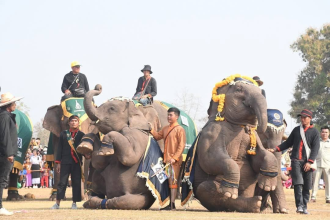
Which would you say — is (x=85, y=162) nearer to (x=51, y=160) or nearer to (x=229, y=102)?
(x=51, y=160)

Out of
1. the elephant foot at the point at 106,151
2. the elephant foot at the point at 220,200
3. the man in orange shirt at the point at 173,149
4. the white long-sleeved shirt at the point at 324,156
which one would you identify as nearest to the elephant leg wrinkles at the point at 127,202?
the man in orange shirt at the point at 173,149

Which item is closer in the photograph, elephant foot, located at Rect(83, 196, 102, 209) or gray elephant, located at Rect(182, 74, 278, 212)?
gray elephant, located at Rect(182, 74, 278, 212)

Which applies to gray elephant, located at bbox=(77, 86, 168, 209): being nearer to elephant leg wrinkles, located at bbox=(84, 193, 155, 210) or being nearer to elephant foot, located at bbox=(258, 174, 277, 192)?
elephant leg wrinkles, located at bbox=(84, 193, 155, 210)

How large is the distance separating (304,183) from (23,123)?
28.8 ft

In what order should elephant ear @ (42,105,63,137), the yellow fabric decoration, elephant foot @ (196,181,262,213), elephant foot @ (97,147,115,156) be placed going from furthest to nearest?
elephant ear @ (42,105,63,137) < the yellow fabric decoration < elephant foot @ (97,147,115,156) < elephant foot @ (196,181,262,213)

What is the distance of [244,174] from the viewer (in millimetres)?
12797

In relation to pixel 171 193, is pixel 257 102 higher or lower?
higher

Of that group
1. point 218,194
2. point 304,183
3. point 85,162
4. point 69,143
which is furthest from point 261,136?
point 85,162

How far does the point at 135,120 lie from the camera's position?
1370 centimetres

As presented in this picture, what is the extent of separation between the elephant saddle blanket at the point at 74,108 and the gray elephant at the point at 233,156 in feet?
19.3

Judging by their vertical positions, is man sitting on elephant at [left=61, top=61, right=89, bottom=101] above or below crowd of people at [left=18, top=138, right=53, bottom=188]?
above

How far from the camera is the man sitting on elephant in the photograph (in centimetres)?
1908

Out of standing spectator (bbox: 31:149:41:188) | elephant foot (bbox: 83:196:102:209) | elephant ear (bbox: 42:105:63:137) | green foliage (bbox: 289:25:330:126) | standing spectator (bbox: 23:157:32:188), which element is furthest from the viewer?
green foliage (bbox: 289:25:330:126)

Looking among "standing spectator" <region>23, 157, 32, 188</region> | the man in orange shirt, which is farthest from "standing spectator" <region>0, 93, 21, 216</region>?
"standing spectator" <region>23, 157, 32, 188</region>
